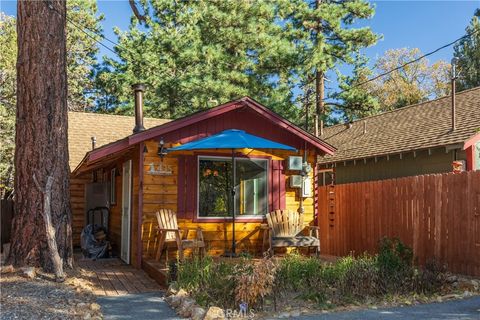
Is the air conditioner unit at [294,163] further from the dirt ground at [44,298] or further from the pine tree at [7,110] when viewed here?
the pine tree at [7,110]

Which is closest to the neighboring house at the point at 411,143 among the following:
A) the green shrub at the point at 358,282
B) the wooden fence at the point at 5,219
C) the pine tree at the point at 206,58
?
the pine tree at the point at 206,58

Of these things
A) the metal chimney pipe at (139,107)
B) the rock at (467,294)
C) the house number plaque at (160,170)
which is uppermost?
the metal chimney pipe at (139,107)

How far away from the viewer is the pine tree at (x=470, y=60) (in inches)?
1029

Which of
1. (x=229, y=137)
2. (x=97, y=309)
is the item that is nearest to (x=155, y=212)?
(x=229, y=137)

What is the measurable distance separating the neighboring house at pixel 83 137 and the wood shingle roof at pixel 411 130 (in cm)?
651

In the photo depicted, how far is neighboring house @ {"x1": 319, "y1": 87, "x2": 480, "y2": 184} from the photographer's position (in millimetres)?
11203

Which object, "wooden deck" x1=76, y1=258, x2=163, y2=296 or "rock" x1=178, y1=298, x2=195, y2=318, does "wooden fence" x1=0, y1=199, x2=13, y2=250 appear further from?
"rock" x1=178, y1=298, x2=195, y2=318

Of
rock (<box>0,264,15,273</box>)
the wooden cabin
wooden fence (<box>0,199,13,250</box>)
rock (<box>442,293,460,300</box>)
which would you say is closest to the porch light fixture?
the wooden cabin

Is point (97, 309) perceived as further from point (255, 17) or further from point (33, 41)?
point (255, 17)

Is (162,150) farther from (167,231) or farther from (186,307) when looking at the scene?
(186,307)

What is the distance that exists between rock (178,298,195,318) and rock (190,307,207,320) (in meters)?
0.08

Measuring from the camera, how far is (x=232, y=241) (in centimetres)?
855

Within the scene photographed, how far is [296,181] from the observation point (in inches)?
365

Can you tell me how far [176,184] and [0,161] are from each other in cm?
1234
